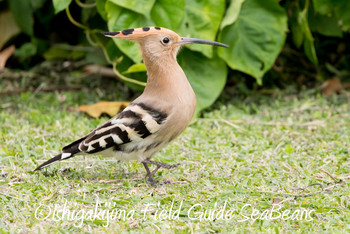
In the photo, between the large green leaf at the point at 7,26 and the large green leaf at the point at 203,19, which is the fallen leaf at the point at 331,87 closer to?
the large green leaf at the point at 203,19

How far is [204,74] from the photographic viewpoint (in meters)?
4.84

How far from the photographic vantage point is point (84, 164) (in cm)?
372

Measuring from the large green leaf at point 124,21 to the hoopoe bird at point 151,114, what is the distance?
40.7 inches

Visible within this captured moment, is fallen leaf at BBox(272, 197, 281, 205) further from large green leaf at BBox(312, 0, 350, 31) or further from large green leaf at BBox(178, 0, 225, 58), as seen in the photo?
large green leaf at BBox(312, 0, 350, 31)

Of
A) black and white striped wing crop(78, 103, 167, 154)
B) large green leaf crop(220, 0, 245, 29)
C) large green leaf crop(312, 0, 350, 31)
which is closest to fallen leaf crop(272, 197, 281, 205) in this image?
black and white striped wing crop(78, 103, 167, 154)

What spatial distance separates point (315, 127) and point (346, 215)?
5.28 ft

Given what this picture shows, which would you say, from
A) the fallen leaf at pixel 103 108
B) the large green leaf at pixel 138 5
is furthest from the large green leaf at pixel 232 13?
the fallen leaf at pixel 103 108

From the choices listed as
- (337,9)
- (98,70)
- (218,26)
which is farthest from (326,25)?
(98,70)

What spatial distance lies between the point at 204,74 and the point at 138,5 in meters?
0.91

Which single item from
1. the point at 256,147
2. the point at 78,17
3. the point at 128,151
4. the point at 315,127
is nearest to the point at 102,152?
the point at 128,151

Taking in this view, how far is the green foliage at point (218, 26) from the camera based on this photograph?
4395mm

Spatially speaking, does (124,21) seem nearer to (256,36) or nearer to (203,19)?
(203,19)

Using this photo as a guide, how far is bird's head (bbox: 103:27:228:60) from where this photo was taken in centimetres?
329

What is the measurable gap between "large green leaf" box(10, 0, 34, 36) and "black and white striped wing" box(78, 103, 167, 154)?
2810 mm
